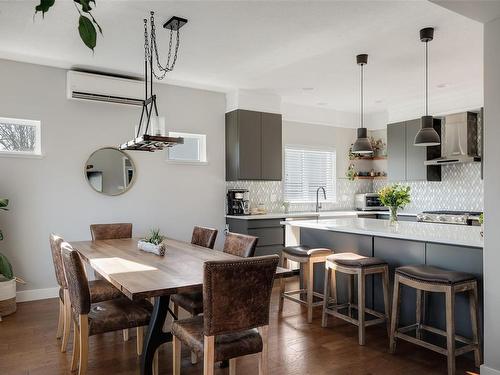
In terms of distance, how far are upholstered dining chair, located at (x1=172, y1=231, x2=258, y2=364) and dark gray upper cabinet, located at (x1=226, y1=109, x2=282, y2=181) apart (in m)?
2.42

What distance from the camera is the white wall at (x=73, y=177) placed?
4.65 m

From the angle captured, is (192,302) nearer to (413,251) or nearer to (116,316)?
(116,316)

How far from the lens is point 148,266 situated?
9.21ft

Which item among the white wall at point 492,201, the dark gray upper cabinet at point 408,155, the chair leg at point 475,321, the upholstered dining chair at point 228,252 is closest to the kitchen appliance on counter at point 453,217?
the dark gray upper cabinet at point 408,155

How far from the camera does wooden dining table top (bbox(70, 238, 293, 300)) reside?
2.25m

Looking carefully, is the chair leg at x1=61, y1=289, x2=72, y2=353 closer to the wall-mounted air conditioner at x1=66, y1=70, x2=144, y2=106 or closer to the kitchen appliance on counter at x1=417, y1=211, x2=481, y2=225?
the wall-mounted air conditioner at x1=66, y1=70, x2=144, y2=106

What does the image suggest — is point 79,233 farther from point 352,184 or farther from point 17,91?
point 352,184

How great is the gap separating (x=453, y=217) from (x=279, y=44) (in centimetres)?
369

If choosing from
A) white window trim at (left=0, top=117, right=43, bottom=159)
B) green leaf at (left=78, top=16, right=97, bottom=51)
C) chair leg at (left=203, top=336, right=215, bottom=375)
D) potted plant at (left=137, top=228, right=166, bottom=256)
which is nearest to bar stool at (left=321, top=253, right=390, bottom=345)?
potted plant at (left=137, top=228, right=166, bottom=256)

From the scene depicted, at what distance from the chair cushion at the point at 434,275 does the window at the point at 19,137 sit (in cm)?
419

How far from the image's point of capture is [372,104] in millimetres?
7121

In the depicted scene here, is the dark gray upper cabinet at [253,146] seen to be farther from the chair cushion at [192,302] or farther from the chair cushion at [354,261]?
the chair cushion at [192,302]

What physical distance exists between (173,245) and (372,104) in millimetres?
4801

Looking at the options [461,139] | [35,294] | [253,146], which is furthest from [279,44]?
[35,294]
